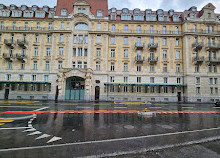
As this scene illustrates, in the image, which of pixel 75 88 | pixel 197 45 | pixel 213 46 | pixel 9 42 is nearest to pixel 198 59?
pixel 197 45

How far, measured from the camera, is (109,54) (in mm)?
27609

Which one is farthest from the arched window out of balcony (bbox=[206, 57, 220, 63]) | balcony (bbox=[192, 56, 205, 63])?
balcony (bbox=[206, 57, 220, 63])

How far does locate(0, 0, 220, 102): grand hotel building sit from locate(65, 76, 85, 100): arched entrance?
230 millimetres

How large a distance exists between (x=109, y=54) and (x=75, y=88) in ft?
39.6

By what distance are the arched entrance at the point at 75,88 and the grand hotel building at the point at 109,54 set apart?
0.23 meters

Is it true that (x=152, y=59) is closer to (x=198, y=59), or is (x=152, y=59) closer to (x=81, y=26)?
(x=198, y=59)

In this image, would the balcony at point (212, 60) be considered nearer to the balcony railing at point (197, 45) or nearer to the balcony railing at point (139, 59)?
the balcony railing at point (197, 45)

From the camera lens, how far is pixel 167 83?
27.1 m

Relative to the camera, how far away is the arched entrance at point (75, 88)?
982 inches

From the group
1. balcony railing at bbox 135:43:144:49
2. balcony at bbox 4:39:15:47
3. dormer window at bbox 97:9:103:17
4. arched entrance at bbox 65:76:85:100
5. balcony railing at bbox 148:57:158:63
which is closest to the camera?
arched entrance at bbox 65:76:85:100

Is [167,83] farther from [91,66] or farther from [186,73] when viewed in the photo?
[91,66]

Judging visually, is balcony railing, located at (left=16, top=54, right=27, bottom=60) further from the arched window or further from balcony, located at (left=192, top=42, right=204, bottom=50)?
balcony, located at (left=192, top=42, right=204, bottom=50)

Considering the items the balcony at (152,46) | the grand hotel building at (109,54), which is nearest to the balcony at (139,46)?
the grand hotel building at (109,54)

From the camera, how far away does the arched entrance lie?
25.0 m
